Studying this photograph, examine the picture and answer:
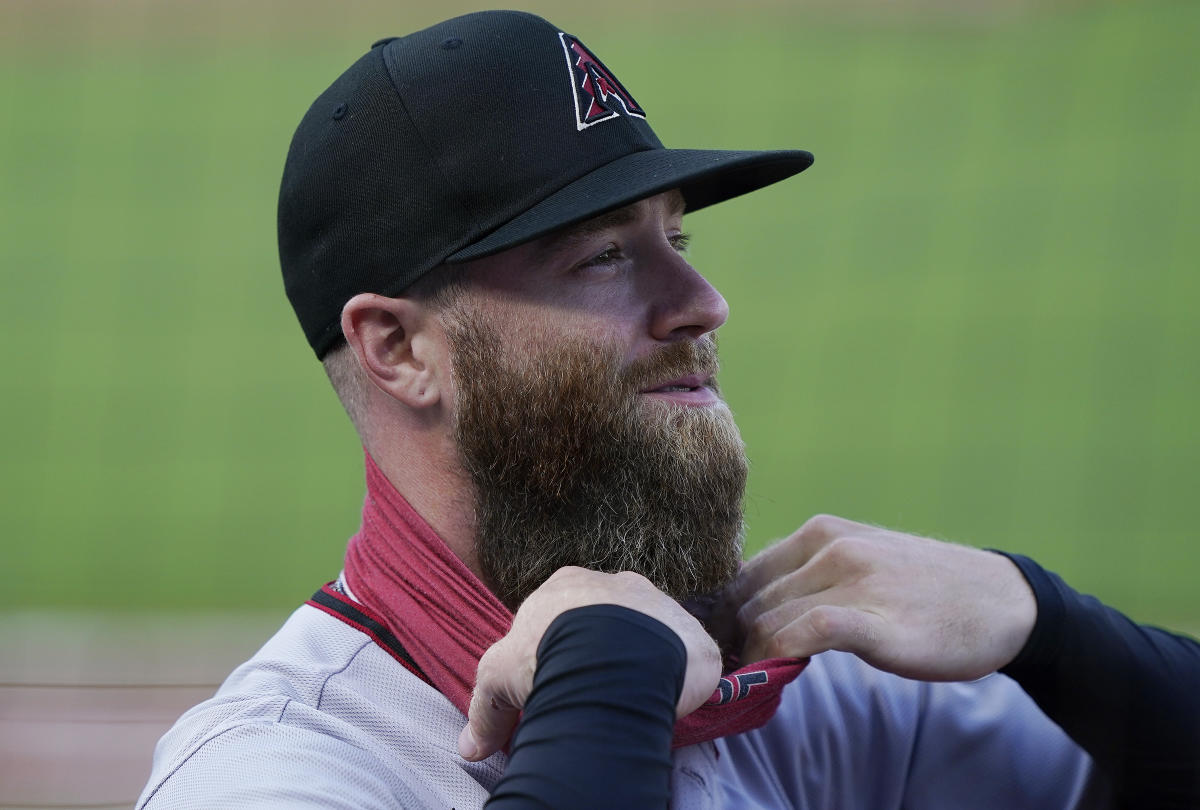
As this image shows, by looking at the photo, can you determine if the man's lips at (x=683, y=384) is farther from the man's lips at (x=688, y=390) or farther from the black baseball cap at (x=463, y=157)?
the black baseball cap at (x=463, y=157)

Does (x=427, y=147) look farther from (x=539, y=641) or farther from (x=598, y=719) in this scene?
(x=598, y=719)

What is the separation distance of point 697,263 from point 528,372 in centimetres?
667

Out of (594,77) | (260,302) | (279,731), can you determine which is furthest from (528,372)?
(260,302)

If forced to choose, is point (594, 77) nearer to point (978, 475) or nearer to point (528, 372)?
point (528, 372)

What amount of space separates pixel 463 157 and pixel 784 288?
695cm

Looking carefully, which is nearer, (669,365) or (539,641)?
(539,641)

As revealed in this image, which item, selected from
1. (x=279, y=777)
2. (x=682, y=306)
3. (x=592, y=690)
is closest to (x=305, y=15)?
(x=682, y=306)

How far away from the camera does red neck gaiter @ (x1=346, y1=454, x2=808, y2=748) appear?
4.79 feet

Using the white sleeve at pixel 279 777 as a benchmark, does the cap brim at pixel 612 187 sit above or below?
above

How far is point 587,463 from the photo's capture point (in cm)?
160

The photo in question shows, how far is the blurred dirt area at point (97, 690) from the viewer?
4.16 m

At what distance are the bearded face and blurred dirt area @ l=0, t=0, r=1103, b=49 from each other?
8231 millimetres

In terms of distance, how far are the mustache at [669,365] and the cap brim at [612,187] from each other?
0.21m

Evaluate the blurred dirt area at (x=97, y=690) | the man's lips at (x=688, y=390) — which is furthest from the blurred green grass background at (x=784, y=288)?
the man's lips at (x=688, y=390)
